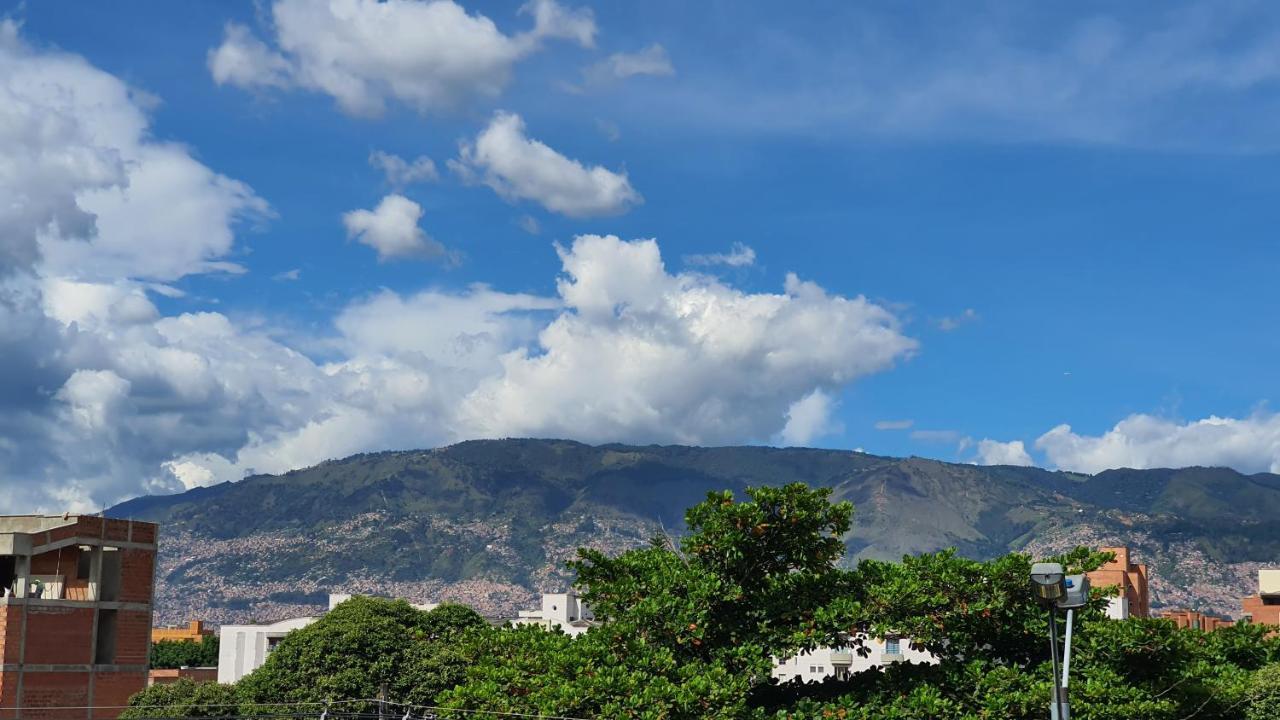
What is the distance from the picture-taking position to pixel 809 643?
31266mm

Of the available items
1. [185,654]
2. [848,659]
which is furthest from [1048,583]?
[185,654]

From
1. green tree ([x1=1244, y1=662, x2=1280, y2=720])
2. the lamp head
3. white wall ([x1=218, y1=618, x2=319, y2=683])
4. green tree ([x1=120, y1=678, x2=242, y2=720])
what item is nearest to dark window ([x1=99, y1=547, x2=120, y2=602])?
green tree ([x1=120, y1=678, x2=242, y2=720])

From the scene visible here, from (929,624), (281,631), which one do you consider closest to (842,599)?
(929,624)

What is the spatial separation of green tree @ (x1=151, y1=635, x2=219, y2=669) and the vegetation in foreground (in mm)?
117386

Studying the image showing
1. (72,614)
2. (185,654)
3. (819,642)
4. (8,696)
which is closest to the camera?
(819,642)

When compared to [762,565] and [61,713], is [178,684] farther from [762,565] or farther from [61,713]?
[762,565]

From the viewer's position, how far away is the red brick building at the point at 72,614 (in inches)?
2403

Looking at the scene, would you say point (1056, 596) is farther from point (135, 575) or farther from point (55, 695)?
point (135, 575)

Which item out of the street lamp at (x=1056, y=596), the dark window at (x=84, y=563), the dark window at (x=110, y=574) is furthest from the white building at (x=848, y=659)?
the street lamp at (x=1056, y=596)

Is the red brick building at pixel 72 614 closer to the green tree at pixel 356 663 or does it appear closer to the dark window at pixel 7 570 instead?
the dark window at pixel 7 570

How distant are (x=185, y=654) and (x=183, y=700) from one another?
91.7 meters

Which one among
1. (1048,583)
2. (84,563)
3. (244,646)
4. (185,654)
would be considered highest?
(84,563)

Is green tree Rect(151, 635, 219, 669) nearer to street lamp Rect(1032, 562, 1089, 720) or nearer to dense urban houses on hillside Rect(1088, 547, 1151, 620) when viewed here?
dense urban houses on hillside Rect(1088, 547, 1151, 620)

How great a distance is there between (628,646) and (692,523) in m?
3.50
